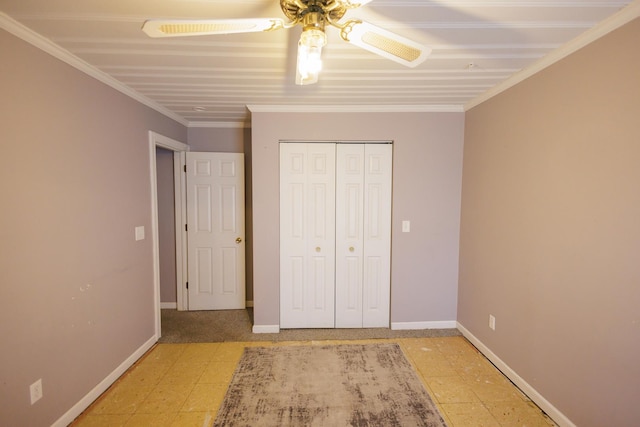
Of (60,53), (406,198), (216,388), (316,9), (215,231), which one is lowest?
(216,388)

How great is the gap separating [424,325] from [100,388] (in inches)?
116

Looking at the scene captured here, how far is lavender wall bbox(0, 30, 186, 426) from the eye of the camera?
149 centimetres

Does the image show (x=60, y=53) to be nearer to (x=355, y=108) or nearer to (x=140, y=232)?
(x=140, y=232)

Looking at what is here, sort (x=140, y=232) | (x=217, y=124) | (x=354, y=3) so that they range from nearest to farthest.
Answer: (x=354, y=3)
(x=140, y=232)
(x=217, y=124)

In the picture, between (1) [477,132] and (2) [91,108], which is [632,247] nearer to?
(1) [477,132]

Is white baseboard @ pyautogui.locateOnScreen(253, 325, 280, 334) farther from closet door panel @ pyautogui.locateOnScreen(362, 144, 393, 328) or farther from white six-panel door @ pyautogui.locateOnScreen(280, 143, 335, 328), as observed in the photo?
closet door panel @ pyautogui.locateOnScreen(362, 144, 393, 328)

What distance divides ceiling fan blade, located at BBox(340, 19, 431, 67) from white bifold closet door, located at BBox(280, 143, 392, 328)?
1.83 meters

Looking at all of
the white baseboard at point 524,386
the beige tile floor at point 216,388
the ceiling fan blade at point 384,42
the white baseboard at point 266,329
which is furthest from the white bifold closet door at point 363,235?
the ceiling fan blade at point 384,42

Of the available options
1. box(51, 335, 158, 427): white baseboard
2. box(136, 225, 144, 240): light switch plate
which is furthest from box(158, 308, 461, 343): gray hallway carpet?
box(136, 225, 144, 240): light switch plate

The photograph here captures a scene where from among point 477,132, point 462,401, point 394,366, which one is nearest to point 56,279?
point 394,366

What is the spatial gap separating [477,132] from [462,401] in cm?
231

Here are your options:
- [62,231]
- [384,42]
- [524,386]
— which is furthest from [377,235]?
[62,231]

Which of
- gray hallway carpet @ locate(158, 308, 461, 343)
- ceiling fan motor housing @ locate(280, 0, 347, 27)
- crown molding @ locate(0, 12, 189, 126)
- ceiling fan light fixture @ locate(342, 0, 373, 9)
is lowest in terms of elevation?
gray hallway carpet @ locate(158, 308, 461, 343)

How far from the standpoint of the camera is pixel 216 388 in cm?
216
